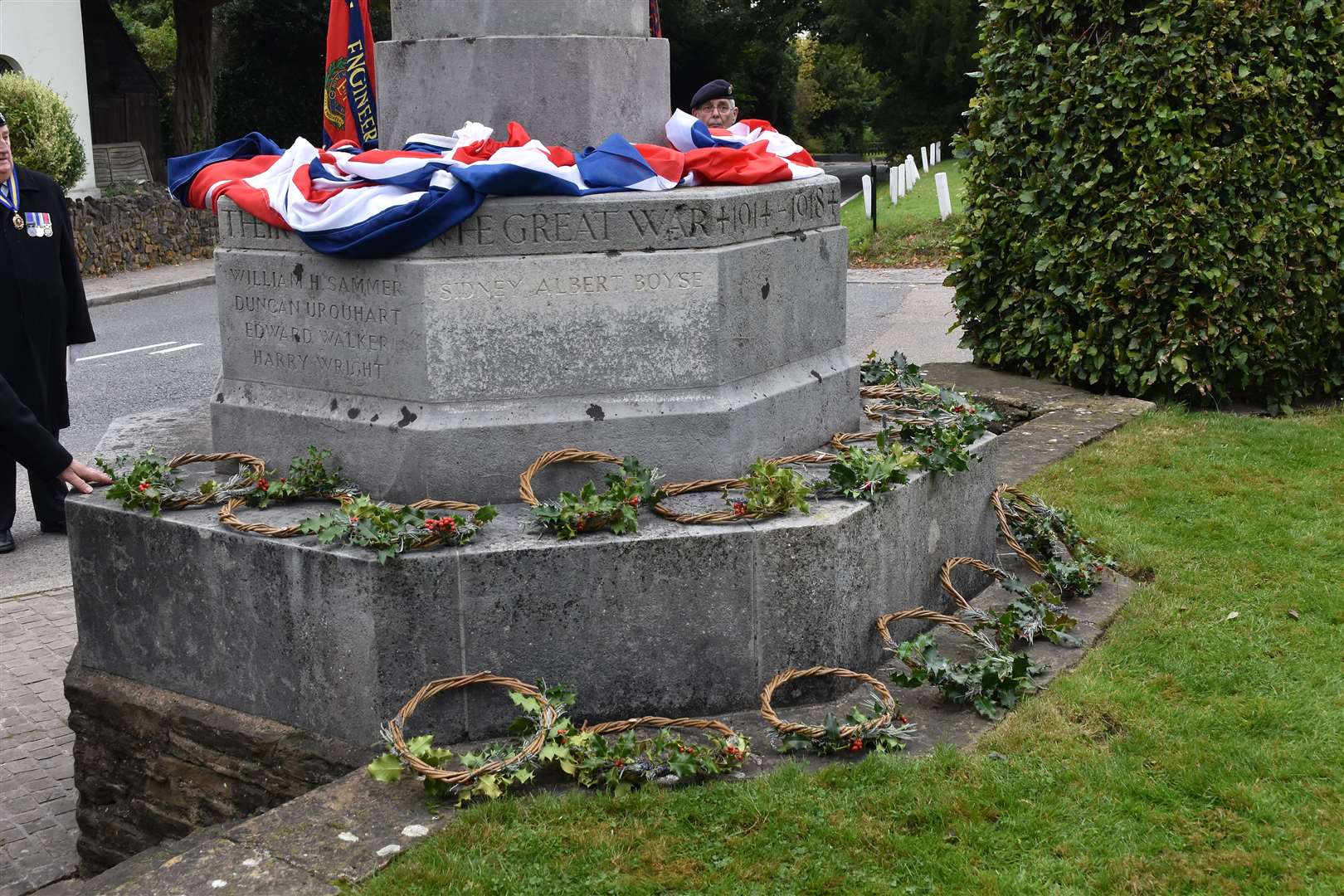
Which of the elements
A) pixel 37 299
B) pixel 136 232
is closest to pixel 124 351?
pixel 37 299

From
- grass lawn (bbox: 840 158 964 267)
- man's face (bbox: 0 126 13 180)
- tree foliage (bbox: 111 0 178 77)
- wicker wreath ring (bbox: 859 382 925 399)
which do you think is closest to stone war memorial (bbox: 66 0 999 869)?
wicker wreath ring (bbox: 859 382 925 399)

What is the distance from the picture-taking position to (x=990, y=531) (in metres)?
5.27

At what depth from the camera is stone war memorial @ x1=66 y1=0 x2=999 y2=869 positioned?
12.9 ft

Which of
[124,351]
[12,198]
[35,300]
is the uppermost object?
[12,198]

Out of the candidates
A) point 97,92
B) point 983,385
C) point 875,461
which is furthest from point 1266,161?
point 97,92

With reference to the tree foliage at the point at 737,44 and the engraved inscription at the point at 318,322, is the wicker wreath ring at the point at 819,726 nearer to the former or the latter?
the engraved inscription at the point at 318,322

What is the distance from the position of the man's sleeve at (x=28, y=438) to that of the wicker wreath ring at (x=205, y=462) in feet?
1.15

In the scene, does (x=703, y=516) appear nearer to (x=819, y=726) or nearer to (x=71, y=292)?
(x=819, y=726)

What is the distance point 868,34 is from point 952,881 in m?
33.8

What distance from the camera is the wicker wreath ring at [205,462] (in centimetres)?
431

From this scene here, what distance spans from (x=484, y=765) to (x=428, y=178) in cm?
172

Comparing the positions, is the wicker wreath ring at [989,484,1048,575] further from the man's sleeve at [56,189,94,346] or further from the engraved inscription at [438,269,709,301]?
the man's sleeve at [56,189,94,346]

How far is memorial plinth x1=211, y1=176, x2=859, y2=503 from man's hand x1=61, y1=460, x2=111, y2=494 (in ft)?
1.73

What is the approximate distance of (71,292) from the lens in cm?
740
